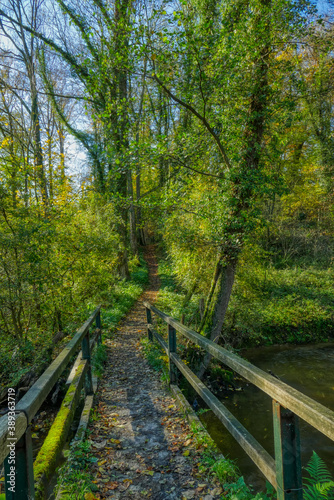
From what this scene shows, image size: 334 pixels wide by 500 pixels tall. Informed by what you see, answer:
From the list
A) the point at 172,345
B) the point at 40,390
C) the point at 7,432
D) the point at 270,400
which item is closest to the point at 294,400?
the point at 7,432

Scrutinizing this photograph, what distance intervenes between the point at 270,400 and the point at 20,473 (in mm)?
6604

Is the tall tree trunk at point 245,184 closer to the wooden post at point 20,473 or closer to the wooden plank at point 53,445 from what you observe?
the wooden plank at point 53,445

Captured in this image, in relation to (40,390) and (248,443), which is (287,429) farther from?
(40,390)

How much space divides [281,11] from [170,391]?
735 cm

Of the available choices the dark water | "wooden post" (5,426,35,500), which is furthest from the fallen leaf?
the dark water

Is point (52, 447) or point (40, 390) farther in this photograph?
point (52, 447)

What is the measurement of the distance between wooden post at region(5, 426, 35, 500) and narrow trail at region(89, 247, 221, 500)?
1156 millimetres

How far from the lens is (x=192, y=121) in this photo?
24.5ft

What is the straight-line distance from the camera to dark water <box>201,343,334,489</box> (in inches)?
199

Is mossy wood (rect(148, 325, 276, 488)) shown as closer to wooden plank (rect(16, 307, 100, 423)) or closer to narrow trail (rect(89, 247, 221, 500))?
narrow trail (rect(89, 247, 221, 500))

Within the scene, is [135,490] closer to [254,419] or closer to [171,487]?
[171,487]

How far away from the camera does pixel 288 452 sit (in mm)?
1646

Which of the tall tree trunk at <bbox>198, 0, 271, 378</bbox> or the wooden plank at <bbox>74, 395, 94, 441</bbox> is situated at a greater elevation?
the tall tree trunk at <bbox>198, 0, 271, 378</bbox>

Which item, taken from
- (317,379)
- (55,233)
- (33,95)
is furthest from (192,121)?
(33,95)
